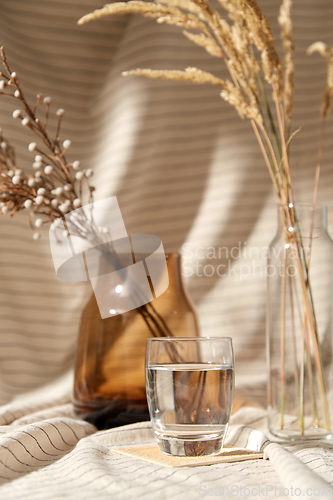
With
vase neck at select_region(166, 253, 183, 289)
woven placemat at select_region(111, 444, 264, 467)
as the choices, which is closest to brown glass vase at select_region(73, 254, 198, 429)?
vase neck at select_region(166, 253, 183, 289)

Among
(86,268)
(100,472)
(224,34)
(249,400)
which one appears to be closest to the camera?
(100,472)

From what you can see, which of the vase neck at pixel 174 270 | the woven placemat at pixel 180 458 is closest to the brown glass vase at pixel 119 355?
the vase neck at pixel 174 270

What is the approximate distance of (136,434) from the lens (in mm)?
663

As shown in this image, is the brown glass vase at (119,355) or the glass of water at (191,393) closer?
the glass of water at (191,393)

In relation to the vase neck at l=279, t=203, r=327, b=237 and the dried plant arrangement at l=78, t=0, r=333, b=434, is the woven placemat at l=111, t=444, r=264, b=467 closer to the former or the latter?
the dried plant arrangement at l=78, t=0, r=333, b=434

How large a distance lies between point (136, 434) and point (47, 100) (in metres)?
0.49

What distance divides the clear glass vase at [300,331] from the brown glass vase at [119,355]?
0.47 ft

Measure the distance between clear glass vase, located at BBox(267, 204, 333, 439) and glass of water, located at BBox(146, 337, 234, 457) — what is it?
0.56ft

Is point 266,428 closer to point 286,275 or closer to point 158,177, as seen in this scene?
point 286,275

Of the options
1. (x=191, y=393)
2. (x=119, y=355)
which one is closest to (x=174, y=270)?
(x=119, y=355)

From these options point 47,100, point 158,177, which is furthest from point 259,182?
point 47,100

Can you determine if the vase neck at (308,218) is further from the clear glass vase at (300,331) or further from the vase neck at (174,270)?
the vase neck at (174,270)

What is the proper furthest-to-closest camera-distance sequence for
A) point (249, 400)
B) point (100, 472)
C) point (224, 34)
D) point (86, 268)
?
point (249, 400), point (86, 268), point (224, 34), point (100, 472)

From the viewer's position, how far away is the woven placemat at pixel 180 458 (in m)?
0.50
